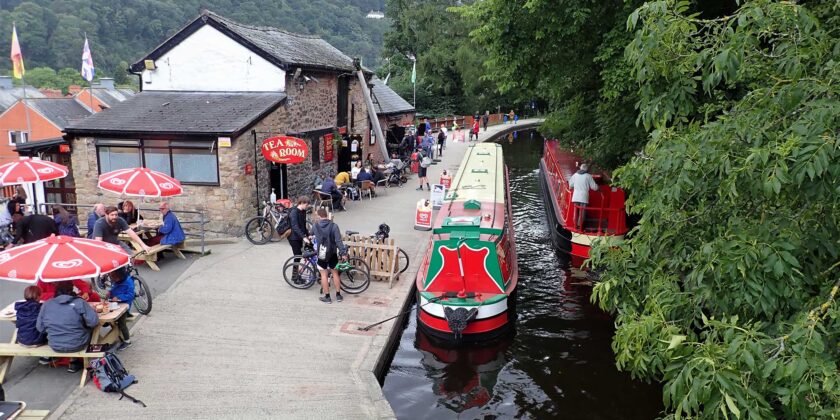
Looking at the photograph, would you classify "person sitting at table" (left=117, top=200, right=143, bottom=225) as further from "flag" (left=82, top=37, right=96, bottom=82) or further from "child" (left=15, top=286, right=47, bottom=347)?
"flag" (left=82, top=37, right=96, bottom=82)

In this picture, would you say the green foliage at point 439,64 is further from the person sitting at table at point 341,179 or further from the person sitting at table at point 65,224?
the person sitting at table at point 65,224

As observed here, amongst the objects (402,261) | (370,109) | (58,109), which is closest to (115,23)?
(58,109)

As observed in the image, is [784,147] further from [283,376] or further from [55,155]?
[55,155]

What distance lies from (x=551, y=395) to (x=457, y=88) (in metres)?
48.7

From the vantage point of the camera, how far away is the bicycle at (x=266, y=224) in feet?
46.7

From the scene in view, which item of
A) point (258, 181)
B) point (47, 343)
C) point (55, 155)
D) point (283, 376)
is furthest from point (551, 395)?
point (55, 155)

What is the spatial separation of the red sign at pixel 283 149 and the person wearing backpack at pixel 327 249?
4.87m

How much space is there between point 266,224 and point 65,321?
717 cm

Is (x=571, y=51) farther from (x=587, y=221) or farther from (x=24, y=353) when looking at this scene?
(x=24, y=353)

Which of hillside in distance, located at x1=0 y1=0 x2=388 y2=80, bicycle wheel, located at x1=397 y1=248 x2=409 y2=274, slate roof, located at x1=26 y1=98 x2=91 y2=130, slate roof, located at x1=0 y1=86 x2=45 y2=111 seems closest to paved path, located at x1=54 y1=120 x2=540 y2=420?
bicycle wheel, located at x1=397 y1=248 x2=409 y2=274

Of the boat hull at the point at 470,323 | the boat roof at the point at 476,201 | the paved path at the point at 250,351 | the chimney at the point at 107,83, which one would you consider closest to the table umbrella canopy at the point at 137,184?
the paved path at the point at 250,351

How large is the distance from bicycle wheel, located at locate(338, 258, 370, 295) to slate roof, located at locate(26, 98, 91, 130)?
118ft

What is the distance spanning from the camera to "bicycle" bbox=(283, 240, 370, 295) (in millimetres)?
11102

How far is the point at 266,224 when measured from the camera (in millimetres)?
14328
